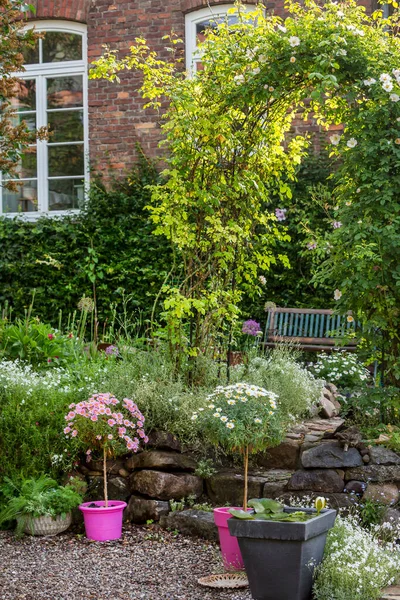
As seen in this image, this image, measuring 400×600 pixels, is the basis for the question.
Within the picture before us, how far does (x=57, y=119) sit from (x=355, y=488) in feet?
22.9

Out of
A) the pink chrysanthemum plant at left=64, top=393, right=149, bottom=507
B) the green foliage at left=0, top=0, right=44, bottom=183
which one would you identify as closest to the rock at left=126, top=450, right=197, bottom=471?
the pink chrysanthemum plant at left=64, top=393, right=149, bottom=507

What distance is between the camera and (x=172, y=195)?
17.8 feet

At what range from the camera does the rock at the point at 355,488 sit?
179 inches

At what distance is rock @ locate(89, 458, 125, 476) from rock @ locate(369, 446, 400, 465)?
155 cm

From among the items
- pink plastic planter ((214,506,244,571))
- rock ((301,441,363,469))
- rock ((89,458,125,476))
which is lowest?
pink plastic planter ((214,506,244,571))

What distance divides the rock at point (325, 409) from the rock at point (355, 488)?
1.29 meters

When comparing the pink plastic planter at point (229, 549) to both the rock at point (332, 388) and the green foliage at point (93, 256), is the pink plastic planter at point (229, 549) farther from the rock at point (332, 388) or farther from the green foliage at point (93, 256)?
the green foliage at point (93, 256)

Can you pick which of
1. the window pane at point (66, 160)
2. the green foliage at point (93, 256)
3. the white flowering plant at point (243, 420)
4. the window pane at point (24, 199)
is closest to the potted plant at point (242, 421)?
the white flowering plant at point (243, 420)

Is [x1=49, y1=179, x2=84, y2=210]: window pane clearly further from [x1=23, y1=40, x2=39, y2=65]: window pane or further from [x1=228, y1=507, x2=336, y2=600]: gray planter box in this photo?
[x1=228, y1=507, x2=336, y2=600]: gray planter box

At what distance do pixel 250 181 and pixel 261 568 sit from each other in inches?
108

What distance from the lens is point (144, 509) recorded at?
4809 millimetres

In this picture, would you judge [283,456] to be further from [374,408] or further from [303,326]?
[303,326]

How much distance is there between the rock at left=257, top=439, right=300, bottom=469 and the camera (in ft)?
15.9

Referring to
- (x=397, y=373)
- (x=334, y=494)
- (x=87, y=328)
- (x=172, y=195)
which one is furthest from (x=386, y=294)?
(x=87, y=328)
